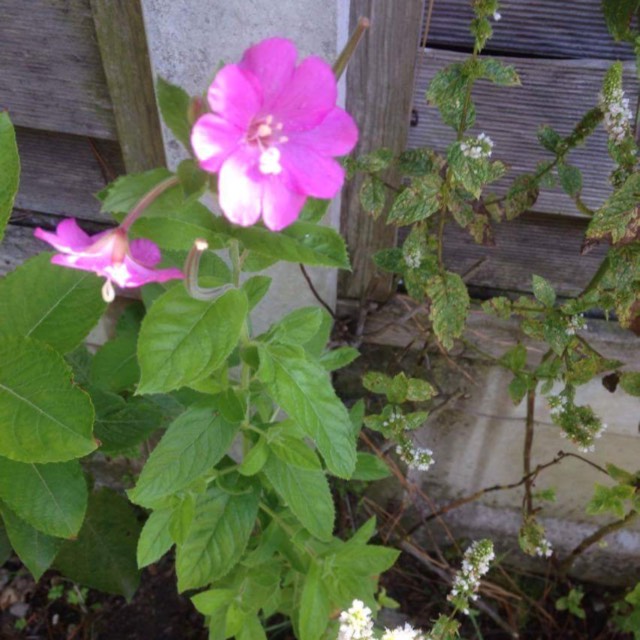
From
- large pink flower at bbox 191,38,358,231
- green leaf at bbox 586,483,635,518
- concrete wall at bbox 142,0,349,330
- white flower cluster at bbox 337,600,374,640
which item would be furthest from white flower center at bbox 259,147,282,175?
green leaf at bbox 586,483,635,518

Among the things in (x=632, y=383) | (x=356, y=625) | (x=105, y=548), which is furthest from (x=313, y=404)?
(x=105, y=548)

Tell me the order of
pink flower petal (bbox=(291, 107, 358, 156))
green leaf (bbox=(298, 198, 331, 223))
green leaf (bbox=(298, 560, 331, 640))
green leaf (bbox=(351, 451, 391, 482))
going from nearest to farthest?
pink flower petal (bbox=(291, 107, 358, 156)) → green leaf (bbox=(298, 198, 331, 223)) → green leaf (bbox=(298, 560, 331, 640)) → green leaf (bbox=(351, 451, 391, 482))

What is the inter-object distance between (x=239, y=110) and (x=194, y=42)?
0.57 meters

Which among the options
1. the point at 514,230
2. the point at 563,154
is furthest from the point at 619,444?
the point at 563,154

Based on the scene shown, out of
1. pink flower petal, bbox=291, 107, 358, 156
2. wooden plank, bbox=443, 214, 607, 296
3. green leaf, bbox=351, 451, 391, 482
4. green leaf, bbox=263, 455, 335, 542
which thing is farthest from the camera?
wooden plank, bbox=443, 214, 607, 296

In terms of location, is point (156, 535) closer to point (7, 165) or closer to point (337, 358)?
point (337, 358)

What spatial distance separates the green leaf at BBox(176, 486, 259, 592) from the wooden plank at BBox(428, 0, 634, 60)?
874 millimetres

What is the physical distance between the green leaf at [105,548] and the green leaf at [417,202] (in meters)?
0.93

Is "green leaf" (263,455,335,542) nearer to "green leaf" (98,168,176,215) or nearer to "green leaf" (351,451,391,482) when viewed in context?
"green leaf" (351,451,391,482)

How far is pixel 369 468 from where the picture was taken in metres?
1.37

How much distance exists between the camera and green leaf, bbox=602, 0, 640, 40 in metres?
1.08

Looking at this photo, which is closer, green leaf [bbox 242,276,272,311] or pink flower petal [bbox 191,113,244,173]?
pink flower petal [bbox 191,113,244,173]

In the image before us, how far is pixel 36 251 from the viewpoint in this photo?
1622 millimetres

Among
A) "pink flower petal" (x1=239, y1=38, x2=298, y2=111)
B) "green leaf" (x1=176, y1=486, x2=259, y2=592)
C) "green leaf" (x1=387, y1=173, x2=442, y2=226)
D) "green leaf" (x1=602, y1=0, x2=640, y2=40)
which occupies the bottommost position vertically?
"green leaf" (x1=176, y1=486, x2=259, y2=592)
